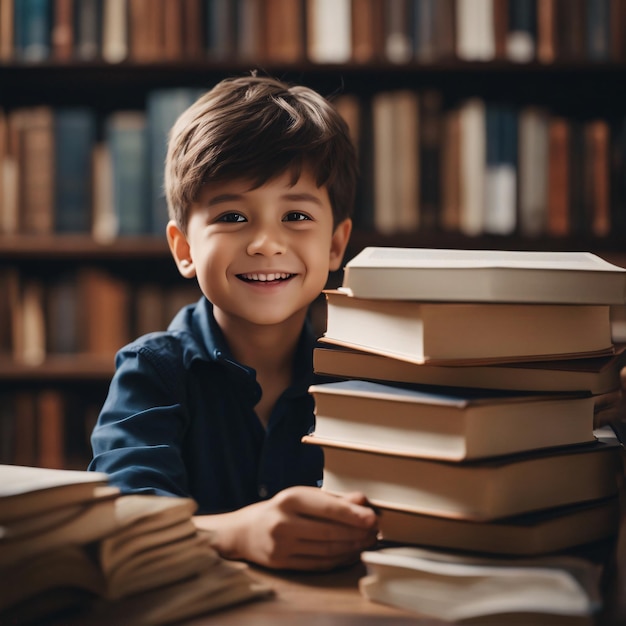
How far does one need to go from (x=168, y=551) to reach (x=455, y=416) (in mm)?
234

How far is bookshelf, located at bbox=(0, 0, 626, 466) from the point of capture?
5.89ft

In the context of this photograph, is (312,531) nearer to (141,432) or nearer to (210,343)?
(141,432)

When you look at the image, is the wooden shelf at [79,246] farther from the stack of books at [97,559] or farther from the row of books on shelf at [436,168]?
the stack of books at [97,559]

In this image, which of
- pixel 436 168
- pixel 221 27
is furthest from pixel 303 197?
pixel 221 27

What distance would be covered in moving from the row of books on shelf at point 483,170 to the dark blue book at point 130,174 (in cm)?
50

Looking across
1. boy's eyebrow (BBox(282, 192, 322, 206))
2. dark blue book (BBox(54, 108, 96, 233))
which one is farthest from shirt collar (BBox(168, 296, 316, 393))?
dark blue book (BBox(54, 108, 96, 233))

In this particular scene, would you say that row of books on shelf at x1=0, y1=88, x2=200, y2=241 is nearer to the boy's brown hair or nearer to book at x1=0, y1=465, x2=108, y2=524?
the boy's brown hair

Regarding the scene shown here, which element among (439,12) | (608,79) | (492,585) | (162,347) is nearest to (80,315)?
(162,347)

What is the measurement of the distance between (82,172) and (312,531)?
1.49 metres

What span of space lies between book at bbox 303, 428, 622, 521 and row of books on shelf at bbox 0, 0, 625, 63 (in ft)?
4.47

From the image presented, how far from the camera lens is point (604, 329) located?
666mm

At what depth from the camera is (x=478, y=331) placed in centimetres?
61

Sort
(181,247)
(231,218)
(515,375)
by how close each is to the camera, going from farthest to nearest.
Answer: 1. (181,247)
2. (231,218)
3. (515,375)

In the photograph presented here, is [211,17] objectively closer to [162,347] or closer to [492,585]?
[162,347]
